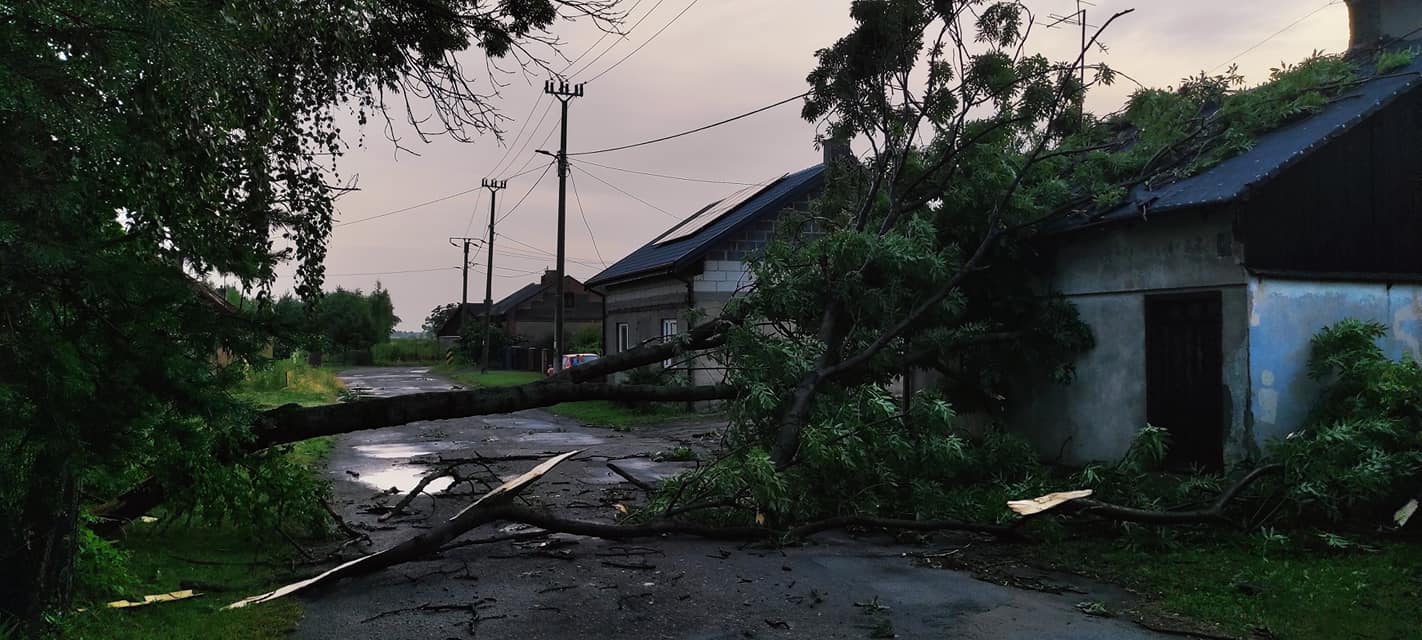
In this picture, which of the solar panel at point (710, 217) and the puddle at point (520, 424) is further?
the solar panel at point (710, 217)

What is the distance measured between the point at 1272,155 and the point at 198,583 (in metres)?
10.6

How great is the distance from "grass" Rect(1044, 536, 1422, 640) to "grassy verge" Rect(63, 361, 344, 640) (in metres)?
5.90

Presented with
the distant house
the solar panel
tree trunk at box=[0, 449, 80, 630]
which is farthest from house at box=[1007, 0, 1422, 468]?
the solar panel

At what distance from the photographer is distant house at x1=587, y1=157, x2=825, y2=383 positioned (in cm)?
2114

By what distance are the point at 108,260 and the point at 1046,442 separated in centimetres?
1039

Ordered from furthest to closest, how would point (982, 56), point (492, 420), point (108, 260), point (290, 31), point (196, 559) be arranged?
point (492, 420), point (982, 56), point (196, 559), point (290, 31), point (108, 260)

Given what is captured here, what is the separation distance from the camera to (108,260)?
376 centimetres

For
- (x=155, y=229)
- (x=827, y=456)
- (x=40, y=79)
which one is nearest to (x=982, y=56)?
(x=827, y=456)

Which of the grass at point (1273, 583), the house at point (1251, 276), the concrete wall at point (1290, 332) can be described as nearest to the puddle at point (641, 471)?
the house at point (1251, 276)

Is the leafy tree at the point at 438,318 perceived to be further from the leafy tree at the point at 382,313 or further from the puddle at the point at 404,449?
the puddle at the point at 404,449

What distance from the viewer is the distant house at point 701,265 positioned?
21141 mm

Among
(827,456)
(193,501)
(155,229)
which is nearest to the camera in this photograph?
(155,229)

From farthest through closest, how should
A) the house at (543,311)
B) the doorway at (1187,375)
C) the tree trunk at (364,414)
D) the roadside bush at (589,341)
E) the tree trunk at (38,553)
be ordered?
the house at (543,311)
the roadside bush at (589,341)
the doorway at (1187,375)
the tree trunk at (364,414)
the tree trunk at (38,553)

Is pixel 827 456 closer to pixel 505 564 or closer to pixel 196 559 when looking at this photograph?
pixel 505 564
